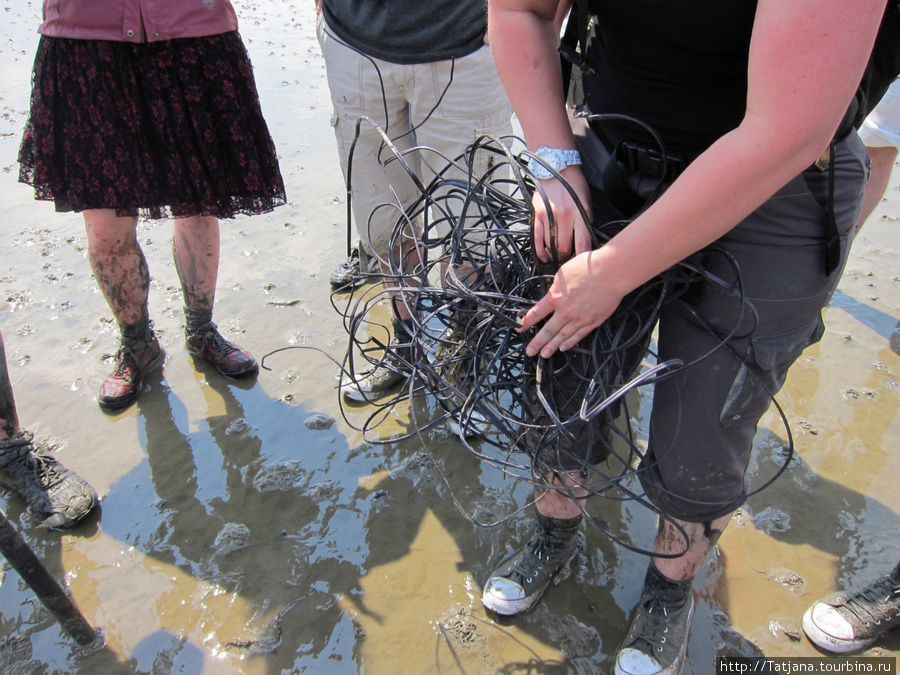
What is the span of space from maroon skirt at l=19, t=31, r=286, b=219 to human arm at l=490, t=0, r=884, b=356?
1691 mm

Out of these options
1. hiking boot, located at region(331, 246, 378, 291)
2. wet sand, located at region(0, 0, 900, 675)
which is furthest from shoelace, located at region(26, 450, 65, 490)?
hiking boot, located at region(331, 246, 378, 291)

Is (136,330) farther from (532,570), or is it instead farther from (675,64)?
(675,64)

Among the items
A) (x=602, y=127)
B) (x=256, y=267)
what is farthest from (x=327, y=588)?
(x=256, y=267)

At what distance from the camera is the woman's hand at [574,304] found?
1175 mm

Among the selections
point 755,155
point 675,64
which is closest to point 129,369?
point 675,64

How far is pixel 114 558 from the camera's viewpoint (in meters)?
Result: 1.94

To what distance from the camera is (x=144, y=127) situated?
226 cm

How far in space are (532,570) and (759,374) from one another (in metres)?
0.91

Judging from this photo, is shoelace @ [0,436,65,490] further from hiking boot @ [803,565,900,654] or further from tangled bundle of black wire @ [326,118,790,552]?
hiking boot @ [803,565,900,654]

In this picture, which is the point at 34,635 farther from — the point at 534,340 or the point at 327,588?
the point at 534,340

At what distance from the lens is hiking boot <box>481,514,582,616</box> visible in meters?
1.74

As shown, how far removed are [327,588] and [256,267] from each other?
2.03m

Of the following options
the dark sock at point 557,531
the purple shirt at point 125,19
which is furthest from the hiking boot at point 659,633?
the purple shirt at point 125,19

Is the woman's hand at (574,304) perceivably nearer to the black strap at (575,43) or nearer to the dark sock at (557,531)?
the black strap at (575,43)
